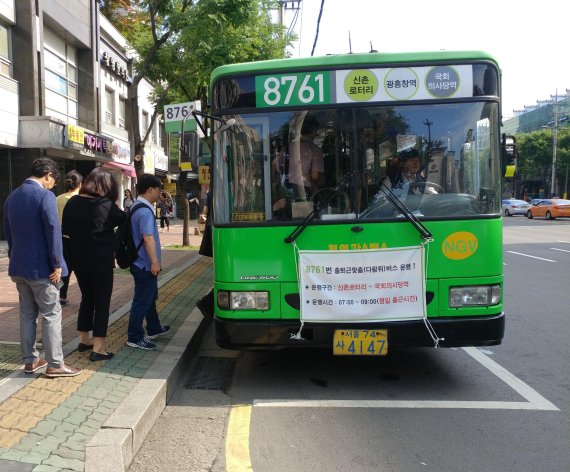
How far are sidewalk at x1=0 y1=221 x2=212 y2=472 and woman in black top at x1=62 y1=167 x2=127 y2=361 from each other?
1.51 feet

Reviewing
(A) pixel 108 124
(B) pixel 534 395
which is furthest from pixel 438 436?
(A) pixel 108 124

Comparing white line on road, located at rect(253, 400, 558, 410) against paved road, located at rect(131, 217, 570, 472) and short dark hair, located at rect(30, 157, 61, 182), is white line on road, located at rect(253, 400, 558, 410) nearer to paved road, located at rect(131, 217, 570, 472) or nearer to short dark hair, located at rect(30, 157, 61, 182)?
paved road, located at rect(131, 217, 570, 472)

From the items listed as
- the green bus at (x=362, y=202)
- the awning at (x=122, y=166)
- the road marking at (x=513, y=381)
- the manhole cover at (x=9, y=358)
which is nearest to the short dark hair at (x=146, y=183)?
the green bus at (x=362, y=202)

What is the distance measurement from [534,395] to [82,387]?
12.4 feet

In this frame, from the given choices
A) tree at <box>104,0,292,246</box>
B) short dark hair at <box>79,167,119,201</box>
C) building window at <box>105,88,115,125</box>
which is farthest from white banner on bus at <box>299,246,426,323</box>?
building window at <box>105,88,115,125</box>

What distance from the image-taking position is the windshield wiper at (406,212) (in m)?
4.68

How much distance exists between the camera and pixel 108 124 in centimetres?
2348

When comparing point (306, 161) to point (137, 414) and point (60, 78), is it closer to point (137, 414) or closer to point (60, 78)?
point (137, 414)

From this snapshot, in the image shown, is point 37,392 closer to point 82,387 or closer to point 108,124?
point 82,387

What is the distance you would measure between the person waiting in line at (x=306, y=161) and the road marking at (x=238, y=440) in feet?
5.96

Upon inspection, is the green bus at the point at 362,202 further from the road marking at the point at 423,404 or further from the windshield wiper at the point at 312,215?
the road marking at the point at 423,404

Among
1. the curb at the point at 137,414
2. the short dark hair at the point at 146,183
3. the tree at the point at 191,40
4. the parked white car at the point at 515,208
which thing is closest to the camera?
the curb at the point at 137,414

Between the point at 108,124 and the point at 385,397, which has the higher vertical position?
the point at 108,124

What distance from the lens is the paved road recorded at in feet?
12.0
